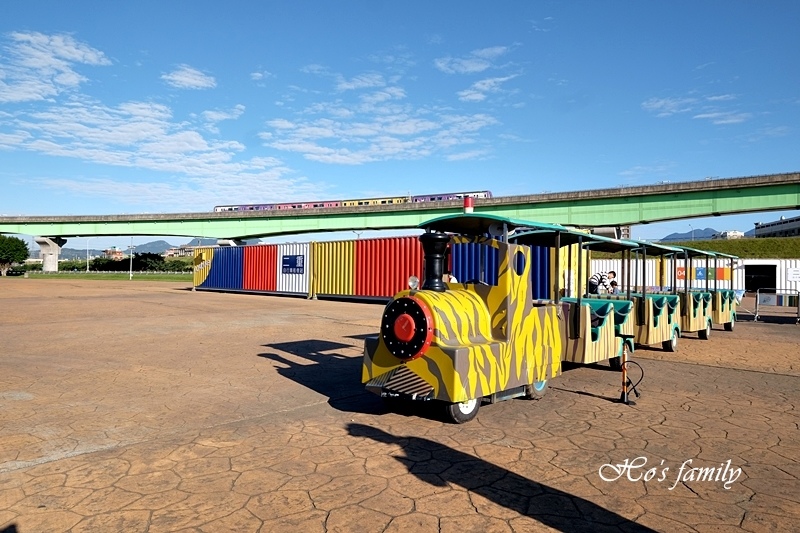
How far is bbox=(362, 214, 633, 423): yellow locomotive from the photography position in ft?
19.6

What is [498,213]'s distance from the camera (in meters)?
44.0

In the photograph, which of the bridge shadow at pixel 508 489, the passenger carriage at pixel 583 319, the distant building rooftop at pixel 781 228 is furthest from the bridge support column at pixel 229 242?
the distant building rooftop at pixel 781 228

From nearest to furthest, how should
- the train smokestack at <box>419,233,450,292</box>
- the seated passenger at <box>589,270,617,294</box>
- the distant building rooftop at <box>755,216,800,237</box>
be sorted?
the train smokestack at <box>419,233,450,292</box>
the seated passenger at <box>589,270,617,294</box>
the distant building rooftop at <box>755,216,800,237</box>

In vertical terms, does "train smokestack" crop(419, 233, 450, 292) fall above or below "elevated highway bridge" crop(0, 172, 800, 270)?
below

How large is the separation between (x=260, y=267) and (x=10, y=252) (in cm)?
7100

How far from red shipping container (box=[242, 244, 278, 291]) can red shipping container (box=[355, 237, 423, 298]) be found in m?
7.33

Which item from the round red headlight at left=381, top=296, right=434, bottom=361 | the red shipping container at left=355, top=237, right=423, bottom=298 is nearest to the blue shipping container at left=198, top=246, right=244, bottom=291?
the red shipping container at left=355, top=237, right=423, bottom=298

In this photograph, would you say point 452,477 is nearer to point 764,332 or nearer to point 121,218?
point 764,332

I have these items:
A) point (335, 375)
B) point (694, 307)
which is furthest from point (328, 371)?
point (694, 307)

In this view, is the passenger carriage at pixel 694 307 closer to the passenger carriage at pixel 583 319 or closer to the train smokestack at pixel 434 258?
the passenger carriage at pixel 583 319

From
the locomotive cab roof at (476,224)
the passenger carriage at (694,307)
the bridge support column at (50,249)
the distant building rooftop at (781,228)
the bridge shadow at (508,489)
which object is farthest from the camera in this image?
the distant building rooftop at (781,228)

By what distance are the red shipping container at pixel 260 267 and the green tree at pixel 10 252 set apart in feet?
221

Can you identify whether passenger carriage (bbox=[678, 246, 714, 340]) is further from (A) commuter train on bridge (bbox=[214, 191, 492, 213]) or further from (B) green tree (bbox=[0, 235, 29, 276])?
(B) green tree (bbox=[0, 235, 29, 276])

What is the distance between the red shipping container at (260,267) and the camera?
3338 centimetres
